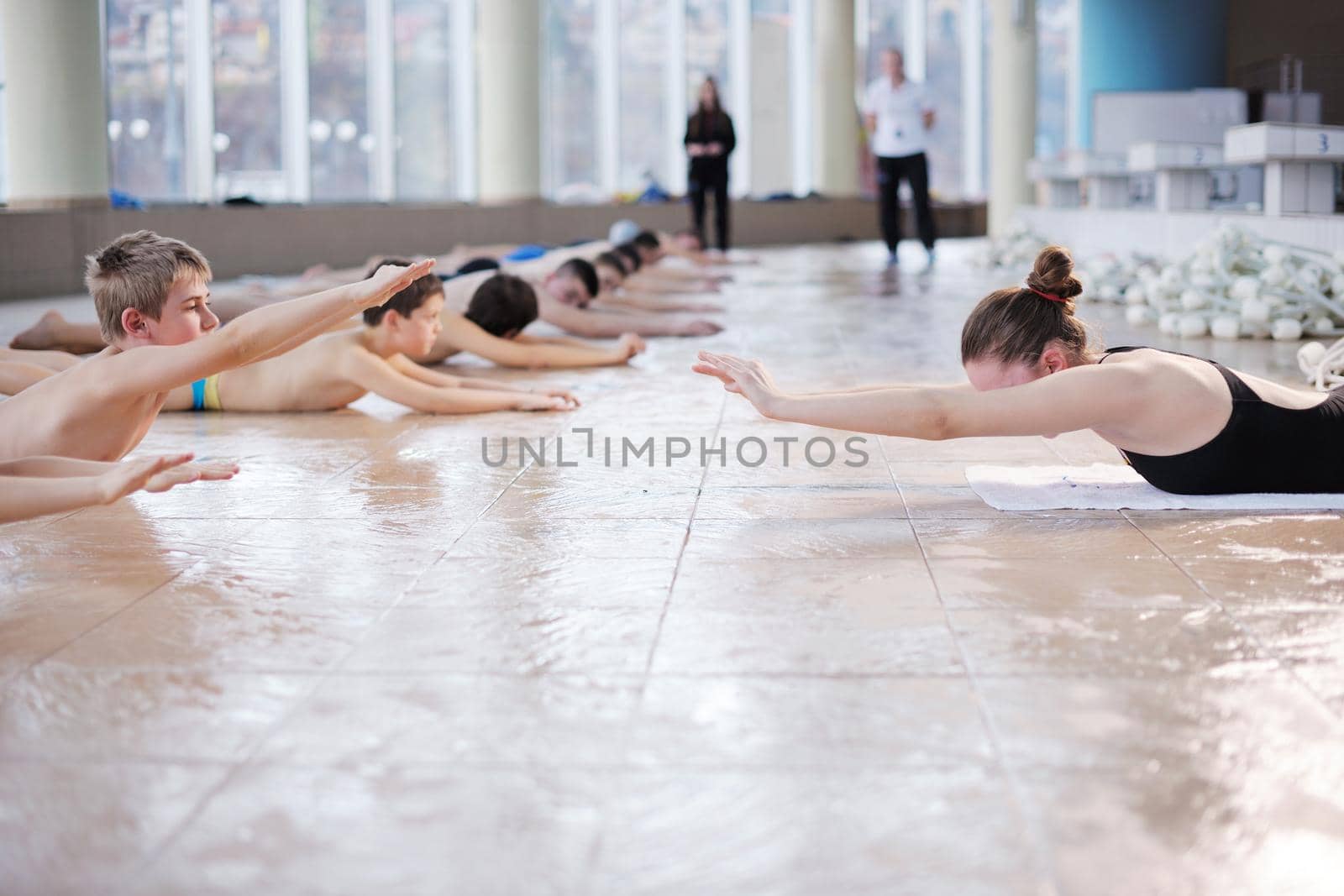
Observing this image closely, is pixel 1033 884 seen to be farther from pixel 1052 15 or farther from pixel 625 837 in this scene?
pixel 1052 15

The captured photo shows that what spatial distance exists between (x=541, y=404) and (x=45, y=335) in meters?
2.46

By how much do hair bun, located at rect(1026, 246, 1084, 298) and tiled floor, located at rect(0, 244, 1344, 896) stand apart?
540mm

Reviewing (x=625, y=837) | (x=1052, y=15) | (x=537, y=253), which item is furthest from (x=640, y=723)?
(x=1052, y=15)

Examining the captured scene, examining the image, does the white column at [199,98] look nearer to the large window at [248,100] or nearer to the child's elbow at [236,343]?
the large window at [248,100]

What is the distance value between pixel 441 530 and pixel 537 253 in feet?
25.8

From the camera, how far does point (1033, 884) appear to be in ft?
5.10

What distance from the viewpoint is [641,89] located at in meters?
19.9

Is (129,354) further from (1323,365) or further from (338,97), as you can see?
(338,97)

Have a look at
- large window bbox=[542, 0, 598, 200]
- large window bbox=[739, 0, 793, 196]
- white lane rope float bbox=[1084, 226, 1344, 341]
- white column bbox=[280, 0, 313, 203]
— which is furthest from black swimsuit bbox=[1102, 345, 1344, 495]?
large window bbox=[739, 0, 793, 196]

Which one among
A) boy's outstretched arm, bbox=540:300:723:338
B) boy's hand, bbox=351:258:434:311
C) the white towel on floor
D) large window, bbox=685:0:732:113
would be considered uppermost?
large window, bbox=685:0:732:113

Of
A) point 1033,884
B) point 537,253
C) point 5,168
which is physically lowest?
point 1033,884

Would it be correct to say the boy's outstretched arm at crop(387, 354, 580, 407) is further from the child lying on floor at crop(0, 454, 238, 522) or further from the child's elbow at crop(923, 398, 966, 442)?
the child lying on floor at crop(0, 454, 238, 522)

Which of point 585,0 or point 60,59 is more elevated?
point 585,0

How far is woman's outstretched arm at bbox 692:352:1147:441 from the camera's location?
3.17m
